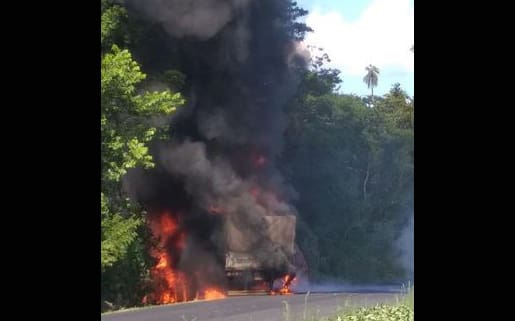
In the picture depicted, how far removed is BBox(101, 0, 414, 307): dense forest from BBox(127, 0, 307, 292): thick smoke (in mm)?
25

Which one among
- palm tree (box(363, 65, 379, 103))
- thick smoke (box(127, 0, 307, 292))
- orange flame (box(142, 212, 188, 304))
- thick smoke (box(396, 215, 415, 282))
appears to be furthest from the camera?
palm tree (box(363, 65, 379, 103))

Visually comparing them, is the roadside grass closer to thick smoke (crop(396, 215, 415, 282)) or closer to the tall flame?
the tall flame

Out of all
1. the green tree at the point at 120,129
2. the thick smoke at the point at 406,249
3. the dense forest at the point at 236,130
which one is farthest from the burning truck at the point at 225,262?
the thick smoke at the point at 406,249

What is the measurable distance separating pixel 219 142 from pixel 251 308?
10.1 feet

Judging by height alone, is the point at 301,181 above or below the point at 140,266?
above

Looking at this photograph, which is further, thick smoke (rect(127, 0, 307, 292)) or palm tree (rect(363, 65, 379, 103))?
palm tree (rect(363, 65, 379, 103))

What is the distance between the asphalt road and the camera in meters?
11.4

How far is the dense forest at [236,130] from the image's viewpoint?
12.4 m

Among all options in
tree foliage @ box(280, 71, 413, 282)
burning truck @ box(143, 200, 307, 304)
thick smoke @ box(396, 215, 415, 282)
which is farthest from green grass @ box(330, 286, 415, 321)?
thick smoke @ box(396, 215, 415, 282)

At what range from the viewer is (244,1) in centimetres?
1398
